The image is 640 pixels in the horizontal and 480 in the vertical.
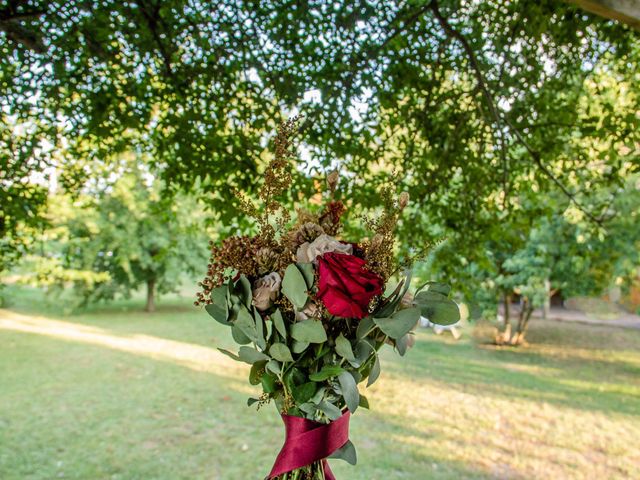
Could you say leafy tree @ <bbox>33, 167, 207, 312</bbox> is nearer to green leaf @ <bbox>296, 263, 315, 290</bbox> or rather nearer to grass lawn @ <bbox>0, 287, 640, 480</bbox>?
grass lawn @ <bbox>0, 287, 640, 480</bbox>

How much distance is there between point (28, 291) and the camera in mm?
15430

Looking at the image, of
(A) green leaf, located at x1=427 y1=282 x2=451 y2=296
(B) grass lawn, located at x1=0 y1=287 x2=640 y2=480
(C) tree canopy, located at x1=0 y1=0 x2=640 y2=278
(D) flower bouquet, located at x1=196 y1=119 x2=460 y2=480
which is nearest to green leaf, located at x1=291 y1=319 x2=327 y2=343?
(D) flower bouquet, located at x1=196 y1=119 x2=460 y2=480

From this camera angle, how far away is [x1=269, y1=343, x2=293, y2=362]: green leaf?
1.00m

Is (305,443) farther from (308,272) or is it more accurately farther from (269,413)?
(269,413)

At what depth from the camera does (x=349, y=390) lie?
3.25 ft

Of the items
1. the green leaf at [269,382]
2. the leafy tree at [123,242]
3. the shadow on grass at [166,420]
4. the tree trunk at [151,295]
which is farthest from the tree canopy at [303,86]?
the tree trunk at [151,295]

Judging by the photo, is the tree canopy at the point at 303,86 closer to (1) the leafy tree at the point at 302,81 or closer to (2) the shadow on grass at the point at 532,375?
(1) the leafy tree at the point at 302,81

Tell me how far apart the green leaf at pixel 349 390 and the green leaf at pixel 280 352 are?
104 millimetres

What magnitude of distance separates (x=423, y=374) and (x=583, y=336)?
5.36 metres

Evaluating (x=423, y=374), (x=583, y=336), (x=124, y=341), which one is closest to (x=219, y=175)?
(x=423, y=374)

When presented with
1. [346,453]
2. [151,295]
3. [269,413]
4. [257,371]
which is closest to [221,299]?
[257,371]

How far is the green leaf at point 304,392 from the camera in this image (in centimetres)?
102

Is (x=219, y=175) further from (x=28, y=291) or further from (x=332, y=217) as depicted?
(x=28, y=291)

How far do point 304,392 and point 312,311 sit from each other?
0.16 metres
